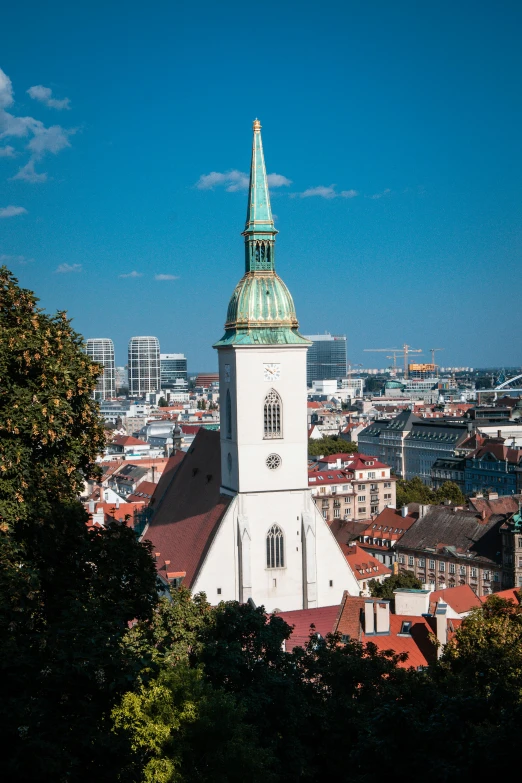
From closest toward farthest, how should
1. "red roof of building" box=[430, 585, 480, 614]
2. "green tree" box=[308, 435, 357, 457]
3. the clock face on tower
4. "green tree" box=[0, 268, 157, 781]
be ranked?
"green tree" box=[0, 268, 157, 781]
"red roof of building" box=[430, 585, 480, 614]
the clock face on tower
"green tree" box=[308, 435, 357, 457]

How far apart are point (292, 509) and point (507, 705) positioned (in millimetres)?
25281

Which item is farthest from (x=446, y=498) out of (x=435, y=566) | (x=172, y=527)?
(x=172, y=527)

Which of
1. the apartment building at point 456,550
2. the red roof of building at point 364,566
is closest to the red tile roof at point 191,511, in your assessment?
the red roof of building at point 364,566

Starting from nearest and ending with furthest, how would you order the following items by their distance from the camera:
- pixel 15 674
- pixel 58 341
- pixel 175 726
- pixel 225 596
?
1. pixel 15 674
2. pixel 175 726
3. pixel 58 341
4. pixel 225 596

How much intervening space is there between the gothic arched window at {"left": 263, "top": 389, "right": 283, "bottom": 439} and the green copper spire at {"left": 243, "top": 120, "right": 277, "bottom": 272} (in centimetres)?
570

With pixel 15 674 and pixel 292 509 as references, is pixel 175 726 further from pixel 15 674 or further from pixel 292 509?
pixel 292 509

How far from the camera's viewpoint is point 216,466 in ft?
168

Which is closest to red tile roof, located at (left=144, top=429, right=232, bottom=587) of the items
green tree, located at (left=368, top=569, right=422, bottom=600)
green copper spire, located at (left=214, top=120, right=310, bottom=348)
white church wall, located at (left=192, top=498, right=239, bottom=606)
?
white church wall, located at (left=192, top=498, right=239, bottom=606)

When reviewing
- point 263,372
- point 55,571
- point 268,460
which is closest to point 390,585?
point 268,460

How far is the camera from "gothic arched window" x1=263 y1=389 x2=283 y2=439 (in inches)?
1868

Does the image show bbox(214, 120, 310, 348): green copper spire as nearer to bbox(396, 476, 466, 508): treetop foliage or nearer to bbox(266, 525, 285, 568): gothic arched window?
bbox(266, 525, 285, 568): gothic arched window

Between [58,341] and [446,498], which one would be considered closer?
[58,341]

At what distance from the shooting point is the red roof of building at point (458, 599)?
44.8m

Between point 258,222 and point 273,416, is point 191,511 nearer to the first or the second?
point 273,416
